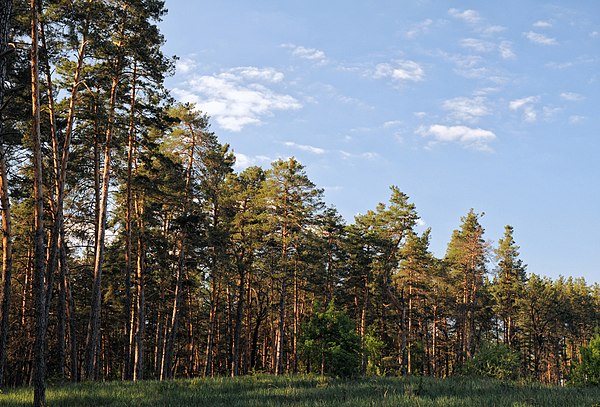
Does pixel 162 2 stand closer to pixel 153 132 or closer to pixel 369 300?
pixel 153 132

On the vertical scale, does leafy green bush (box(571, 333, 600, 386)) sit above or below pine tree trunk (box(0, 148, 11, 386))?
below

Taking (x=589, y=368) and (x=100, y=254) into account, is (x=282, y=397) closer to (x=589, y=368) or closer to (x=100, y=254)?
(x=100, y=254)

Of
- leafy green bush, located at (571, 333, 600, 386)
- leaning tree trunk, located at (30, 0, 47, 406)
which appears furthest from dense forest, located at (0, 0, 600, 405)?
leafy green bush, located at (571, 333, 600, 386)

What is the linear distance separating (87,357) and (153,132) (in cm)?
1625

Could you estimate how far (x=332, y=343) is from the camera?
76.9 feet

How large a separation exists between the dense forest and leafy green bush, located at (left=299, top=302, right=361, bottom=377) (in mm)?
115

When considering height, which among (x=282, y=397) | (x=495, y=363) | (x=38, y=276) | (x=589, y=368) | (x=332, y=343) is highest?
(x=38, y=276)

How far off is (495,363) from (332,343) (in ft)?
27.0

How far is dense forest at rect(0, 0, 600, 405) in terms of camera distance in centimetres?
1803

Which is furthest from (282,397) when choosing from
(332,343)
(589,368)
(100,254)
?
(589,368)

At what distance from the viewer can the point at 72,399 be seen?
13.2 metres

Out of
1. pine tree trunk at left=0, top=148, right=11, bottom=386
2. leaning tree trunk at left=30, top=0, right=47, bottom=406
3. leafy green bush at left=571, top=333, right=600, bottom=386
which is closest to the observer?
leaning tree trunk at left=30, top=0, right=47, bottom=406

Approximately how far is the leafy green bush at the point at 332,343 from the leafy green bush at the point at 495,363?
20.4ft

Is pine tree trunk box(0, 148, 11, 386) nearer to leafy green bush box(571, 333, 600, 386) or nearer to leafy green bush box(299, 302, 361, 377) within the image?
leafy green bush box(299, 302, 361, 377)
